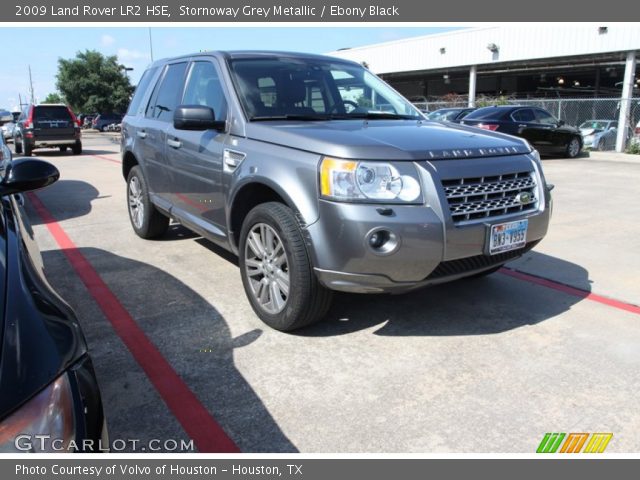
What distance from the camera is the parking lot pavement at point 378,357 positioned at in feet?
8.85

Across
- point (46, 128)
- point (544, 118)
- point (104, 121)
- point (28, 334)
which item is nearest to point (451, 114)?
point (544, 118)

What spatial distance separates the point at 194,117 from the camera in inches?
155

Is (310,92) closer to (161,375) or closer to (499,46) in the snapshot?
(161,375)

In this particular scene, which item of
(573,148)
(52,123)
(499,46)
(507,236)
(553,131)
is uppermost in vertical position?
(499,46)

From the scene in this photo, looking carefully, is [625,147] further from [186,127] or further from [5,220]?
[5,220]

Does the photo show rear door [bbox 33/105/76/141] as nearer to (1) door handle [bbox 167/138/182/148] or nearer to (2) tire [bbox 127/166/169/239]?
(2) tire [bbox 127/166/169/239]

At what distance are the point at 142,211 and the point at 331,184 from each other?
3.59m

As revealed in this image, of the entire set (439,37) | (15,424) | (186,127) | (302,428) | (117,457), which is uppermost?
(439,37)

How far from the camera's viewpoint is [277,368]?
326 centimetres

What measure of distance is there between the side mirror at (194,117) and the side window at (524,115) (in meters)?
12.5

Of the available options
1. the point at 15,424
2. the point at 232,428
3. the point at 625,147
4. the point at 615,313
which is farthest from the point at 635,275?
the point at 625,147

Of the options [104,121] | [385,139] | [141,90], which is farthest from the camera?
[104,121]

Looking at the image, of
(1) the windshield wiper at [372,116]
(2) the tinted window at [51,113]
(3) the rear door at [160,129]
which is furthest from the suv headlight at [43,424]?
(2) the tinted window at [51,113]

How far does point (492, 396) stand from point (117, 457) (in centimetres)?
197
